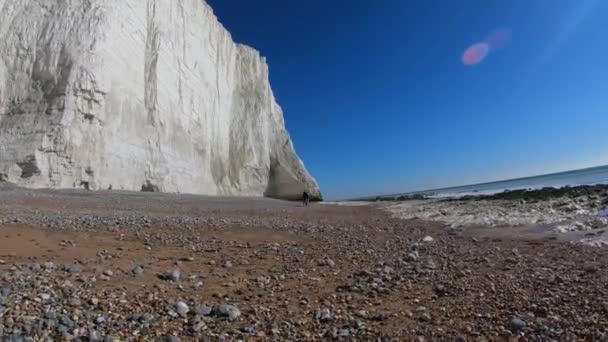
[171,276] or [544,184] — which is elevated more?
[544,184]

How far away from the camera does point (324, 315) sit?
319cm

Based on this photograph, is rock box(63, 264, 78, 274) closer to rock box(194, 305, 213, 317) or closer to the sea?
rock box(194, 305, 213, 317)

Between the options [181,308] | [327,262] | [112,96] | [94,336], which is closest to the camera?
[94,336]

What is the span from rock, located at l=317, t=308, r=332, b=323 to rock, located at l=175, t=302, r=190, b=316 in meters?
1.06

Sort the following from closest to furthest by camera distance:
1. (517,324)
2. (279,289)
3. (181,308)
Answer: (517,324) → (181,308) → (279,289)

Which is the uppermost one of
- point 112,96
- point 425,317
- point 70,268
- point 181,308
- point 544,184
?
point 112,96

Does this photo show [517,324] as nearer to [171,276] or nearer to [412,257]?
[412,257]

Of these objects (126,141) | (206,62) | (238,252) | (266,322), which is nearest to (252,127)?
(206,62)

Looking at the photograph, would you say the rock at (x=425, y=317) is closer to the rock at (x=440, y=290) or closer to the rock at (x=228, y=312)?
the rock at (x=440, y=290)

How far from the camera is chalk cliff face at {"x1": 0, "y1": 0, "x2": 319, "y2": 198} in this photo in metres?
19.1

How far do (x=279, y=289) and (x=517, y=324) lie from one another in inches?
83.9

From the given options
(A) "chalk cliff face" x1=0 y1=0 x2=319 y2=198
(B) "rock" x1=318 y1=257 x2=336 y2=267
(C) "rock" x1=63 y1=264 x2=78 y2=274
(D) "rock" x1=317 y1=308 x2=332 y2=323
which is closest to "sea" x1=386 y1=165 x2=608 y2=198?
(A) "chalk cliff face" x1=0 y1=0 x2=319 y2=198

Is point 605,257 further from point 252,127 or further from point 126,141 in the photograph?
point 252,127

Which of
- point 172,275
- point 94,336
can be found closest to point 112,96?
point 172,275
